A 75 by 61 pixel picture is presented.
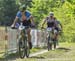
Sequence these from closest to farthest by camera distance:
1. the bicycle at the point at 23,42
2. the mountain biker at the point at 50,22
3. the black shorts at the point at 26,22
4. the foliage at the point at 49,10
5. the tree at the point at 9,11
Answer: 1. the bicycle at the point at 23,42
2. the black shorts at the point at 26,22
3. the mountain biker at the point at 50,22
4. the foliage at the point at 49,10
5. the tree at the point at 9,11

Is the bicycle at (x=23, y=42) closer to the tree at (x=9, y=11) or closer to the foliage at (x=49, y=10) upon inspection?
the foliage at (x=49, y=10)

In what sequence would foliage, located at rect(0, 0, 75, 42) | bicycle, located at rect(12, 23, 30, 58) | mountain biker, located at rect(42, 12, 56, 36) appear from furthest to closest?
foliage, located at rect(0, 0, 75, 42)
mountain biker, located at rect(42, 12, 56, 36)
bicycle, located at rect(12, 23, 30, 58)

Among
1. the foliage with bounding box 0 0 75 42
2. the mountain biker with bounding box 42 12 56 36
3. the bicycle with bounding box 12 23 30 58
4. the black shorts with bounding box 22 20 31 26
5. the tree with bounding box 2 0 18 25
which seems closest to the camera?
the bicycle with bounding box 12 23 30 58

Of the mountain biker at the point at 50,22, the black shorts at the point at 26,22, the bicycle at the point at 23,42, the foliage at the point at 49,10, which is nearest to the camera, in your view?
the bicycle at the point at 23,42

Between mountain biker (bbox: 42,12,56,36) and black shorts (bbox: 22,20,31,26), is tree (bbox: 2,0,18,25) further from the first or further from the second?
black shorts (bbox: 22,20,31,26)

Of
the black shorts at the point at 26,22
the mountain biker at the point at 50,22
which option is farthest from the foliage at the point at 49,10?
the black shorts at the point at 26,22

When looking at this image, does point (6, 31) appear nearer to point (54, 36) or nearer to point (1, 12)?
point (54, 36)

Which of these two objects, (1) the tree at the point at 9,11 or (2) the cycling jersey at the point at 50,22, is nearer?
(2) the cycling jersey at the point at 50,22

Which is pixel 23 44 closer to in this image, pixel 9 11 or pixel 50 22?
pixel 50 22

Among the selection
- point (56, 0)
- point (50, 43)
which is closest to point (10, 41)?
point (50, 43)

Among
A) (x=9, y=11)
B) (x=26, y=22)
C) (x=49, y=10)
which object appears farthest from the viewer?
(x=9, y=11)

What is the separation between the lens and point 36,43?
2384cm

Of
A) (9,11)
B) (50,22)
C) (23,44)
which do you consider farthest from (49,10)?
(23,44)

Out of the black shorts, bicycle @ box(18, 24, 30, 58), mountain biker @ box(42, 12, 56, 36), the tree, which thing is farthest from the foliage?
the black shorts
